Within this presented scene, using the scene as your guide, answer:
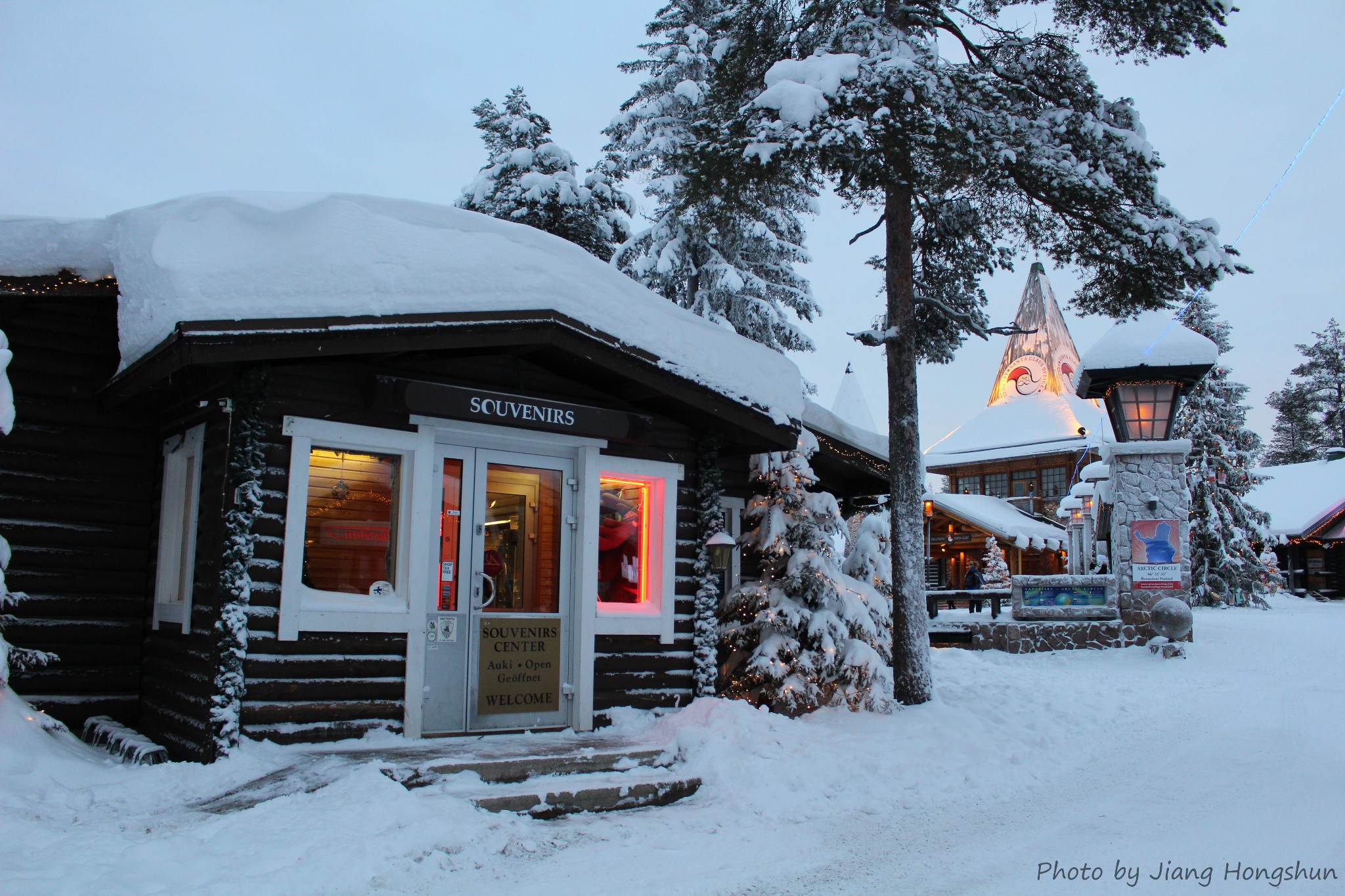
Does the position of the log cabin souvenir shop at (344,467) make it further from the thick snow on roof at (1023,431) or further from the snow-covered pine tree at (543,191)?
the thick snow on roof at (1023,431)

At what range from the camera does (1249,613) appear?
25281mm

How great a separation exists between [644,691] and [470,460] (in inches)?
110

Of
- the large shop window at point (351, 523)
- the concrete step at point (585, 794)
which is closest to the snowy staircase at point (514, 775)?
the concrete step at point (585, 794)

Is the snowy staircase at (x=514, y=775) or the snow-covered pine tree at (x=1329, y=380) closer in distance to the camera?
the snowy staircase at (x=514, y=775)

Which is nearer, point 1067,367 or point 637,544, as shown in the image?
point 637,544

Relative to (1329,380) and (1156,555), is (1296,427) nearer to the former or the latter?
(1329,380)

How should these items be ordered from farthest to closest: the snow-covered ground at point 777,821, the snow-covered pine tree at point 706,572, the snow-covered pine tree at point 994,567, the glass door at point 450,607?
the snow-covered pine tree at point 994,567, the snow-covered pine tree at point 706,572, the glass door at point 450,607, the snow-covered ground at point 777,821

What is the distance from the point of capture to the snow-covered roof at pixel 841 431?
11000 millimetres

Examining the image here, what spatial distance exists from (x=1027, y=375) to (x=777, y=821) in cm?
4077

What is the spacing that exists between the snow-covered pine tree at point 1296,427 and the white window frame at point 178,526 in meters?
61.0

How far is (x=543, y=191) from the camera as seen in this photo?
24.2m

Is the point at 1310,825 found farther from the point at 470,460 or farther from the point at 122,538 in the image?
the point at 122,538

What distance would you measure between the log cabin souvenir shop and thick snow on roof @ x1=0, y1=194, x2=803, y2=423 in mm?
24

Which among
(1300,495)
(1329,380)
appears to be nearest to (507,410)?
(1300,495)
